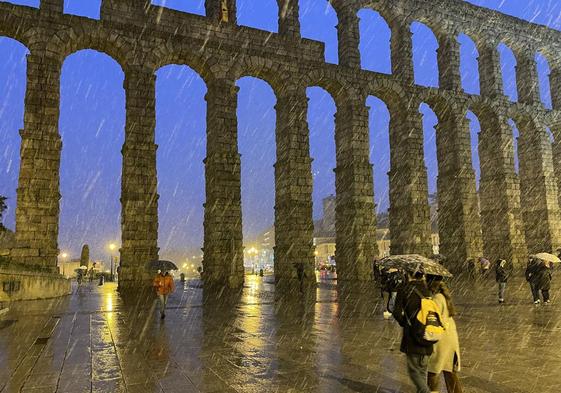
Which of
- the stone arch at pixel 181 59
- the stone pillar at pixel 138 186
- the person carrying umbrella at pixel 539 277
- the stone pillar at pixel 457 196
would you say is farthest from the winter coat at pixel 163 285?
the stone pillar at pixel 457 196

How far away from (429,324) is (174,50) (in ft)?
81.3

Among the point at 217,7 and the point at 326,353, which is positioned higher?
the point at 217,7

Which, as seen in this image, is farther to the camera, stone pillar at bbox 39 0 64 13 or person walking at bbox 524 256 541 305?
stone pillar at bbox 39 0 64 13

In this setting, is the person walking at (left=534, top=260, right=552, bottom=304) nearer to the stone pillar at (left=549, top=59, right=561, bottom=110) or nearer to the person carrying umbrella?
the person carrying umbrella

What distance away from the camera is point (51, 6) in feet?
76.7

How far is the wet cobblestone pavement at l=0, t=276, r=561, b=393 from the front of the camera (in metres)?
5.51

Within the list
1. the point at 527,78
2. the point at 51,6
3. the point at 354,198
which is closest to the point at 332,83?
the point at 354,198

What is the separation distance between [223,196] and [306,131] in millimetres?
7044

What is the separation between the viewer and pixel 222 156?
25.7 meters

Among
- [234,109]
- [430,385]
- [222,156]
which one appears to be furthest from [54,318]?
[234,109]

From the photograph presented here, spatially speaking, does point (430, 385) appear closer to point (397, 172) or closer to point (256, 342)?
point (256, 342)

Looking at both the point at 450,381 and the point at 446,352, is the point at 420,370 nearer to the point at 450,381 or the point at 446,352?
the point at 446,352

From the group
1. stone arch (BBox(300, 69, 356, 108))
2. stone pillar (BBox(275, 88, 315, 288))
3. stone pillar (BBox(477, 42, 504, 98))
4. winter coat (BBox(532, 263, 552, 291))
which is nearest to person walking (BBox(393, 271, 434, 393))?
winter coat (BBox(532, 263, 552, 291))

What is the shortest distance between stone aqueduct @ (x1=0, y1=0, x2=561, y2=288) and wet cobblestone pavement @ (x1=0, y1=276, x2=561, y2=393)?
9.47 meters
